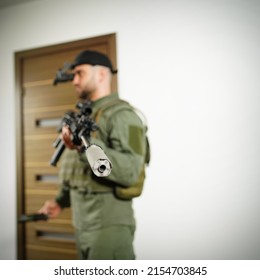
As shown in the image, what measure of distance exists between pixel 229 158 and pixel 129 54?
0.53 m

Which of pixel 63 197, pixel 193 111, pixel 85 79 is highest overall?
pixel 85 79

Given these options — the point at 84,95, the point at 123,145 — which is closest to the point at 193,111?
the point at 123,145

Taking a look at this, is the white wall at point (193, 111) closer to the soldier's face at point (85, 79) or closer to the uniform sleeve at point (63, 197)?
the soldier's face at point (85, 79)

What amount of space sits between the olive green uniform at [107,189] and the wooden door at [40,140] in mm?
264

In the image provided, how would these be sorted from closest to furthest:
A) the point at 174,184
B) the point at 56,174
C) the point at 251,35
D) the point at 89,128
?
the point at 89,128, the point at 251,35, the point at 174,184, the point at 56,174

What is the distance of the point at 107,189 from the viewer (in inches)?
38.5

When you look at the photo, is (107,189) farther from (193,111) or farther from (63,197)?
(193,111)

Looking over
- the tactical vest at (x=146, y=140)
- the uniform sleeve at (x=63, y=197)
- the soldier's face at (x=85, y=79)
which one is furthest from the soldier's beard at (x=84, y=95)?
the uniform sleeve at (x=63, y=197)

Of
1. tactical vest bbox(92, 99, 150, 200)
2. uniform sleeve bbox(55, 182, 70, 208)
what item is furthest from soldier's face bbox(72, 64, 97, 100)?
uniform sleeve bbox(55, 182, 70, 208)

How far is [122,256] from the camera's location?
3.33 feet

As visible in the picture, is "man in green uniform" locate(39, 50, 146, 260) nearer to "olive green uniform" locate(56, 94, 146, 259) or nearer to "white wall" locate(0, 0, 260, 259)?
"olive green uniform" locate(56, 94, 146, 259)

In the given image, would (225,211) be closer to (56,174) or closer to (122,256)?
(122,256)

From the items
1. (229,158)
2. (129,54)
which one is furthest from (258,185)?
(129,54)

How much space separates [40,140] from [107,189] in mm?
467
